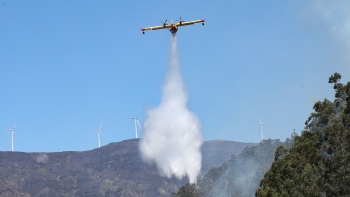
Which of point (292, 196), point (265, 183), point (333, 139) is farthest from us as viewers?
point (265, 183)

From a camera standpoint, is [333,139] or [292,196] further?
[333,139]

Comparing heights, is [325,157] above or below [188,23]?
below

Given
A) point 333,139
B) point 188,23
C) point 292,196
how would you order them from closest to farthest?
1. point 292,196
2. point 333,139
3. point 188,23

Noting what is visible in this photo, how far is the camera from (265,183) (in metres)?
120

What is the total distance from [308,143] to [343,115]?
8.81m

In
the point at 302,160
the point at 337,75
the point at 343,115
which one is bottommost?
the point at 302,160

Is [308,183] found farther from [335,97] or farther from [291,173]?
[335,97]

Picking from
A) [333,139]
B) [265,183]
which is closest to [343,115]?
[333,139]

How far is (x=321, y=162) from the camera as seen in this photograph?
113 metres

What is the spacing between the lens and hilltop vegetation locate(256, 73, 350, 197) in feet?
352

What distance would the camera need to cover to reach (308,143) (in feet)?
379

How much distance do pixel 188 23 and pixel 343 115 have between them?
6515 cm

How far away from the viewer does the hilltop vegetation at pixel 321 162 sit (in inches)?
4227

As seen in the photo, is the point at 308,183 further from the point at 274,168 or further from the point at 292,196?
the point at 274,168
